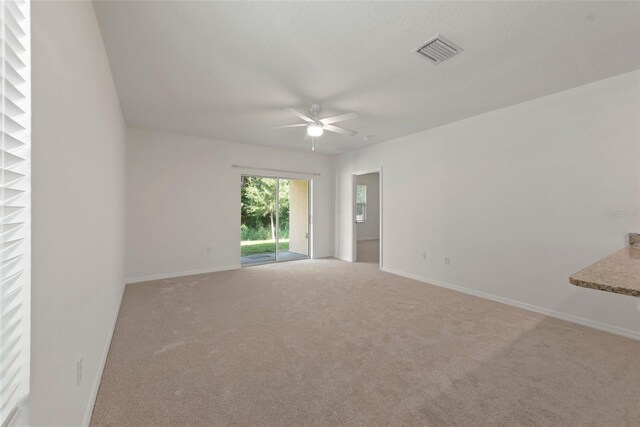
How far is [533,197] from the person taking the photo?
130 inches

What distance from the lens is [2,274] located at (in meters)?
0.73

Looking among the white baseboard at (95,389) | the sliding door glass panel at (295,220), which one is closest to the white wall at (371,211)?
the sliding door glass panel at (295,220)

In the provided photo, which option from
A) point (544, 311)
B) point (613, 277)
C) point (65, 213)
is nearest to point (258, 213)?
point (65, 213)

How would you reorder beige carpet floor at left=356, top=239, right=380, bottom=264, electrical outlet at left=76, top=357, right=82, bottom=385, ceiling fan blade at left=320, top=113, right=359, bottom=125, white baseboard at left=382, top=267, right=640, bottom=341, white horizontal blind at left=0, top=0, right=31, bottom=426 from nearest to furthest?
white horizontal blind at left=0, top=0, right=31, bottom=426, electrical outlet at left=76, top=357, right=82, bottom=385, white baseboard at left=382, top=267, right=640, bottom=341, ceiling fan blade at left=320, top=113, right=359, bottom=125, beige carpet floor at left=356, top=239, right=380, bottom=264

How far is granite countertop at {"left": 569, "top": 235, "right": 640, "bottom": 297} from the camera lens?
1.10 m

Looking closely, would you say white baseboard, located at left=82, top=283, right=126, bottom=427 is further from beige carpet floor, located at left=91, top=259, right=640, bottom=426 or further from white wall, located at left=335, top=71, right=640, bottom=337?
white wall, located at left=335, top=71, right=640, bottom=337

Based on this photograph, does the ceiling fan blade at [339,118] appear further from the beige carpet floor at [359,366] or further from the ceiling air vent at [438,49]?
the beige carpet floor at [359,366]

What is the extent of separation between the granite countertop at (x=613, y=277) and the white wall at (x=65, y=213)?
2.09m

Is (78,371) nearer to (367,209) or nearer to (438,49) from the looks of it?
(438,49)

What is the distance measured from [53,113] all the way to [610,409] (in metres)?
3.37

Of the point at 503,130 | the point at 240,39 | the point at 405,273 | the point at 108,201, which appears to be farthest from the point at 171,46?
the point at 405,273

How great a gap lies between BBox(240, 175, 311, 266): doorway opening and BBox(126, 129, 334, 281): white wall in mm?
287

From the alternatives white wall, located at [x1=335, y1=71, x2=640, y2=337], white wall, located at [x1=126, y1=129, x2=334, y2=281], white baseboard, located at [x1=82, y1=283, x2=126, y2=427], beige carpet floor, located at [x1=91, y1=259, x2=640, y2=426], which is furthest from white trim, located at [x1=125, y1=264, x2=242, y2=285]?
white wall, located at [x1=335, y1=71, x2=640, y2=337]

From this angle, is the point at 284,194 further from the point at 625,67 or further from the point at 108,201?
the point at 625,67
